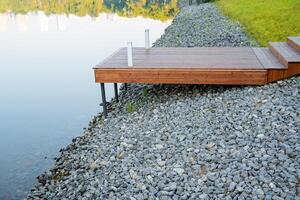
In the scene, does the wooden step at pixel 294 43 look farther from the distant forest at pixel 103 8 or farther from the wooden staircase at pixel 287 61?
the distant forest at pixel 103 8

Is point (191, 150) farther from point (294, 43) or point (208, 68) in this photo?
point (294, 43)

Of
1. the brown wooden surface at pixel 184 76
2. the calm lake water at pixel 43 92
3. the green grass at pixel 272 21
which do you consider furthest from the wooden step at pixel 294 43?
the calm lake water at pixel 43 92

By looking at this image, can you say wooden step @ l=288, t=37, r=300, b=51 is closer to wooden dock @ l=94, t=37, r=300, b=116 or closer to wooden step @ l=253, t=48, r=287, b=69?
wooden dock @ l=94, t=37, r=300, b=116

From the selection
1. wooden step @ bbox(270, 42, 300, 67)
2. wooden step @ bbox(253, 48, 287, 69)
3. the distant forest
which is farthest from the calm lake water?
the distant forest

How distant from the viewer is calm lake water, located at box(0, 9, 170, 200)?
26.2 feet

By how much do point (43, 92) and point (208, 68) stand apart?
7.25 meters

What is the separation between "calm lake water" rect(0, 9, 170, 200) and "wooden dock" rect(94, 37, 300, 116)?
234 cm

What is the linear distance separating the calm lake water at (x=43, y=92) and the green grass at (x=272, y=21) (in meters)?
5.76

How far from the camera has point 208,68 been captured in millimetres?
7434

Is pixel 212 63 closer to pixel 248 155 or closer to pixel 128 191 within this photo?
pixel 248 155

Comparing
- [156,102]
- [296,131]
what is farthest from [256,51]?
[296,131]

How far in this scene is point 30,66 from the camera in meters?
16.3

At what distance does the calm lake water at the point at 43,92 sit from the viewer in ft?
26.2

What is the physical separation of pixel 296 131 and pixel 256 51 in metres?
4.17
